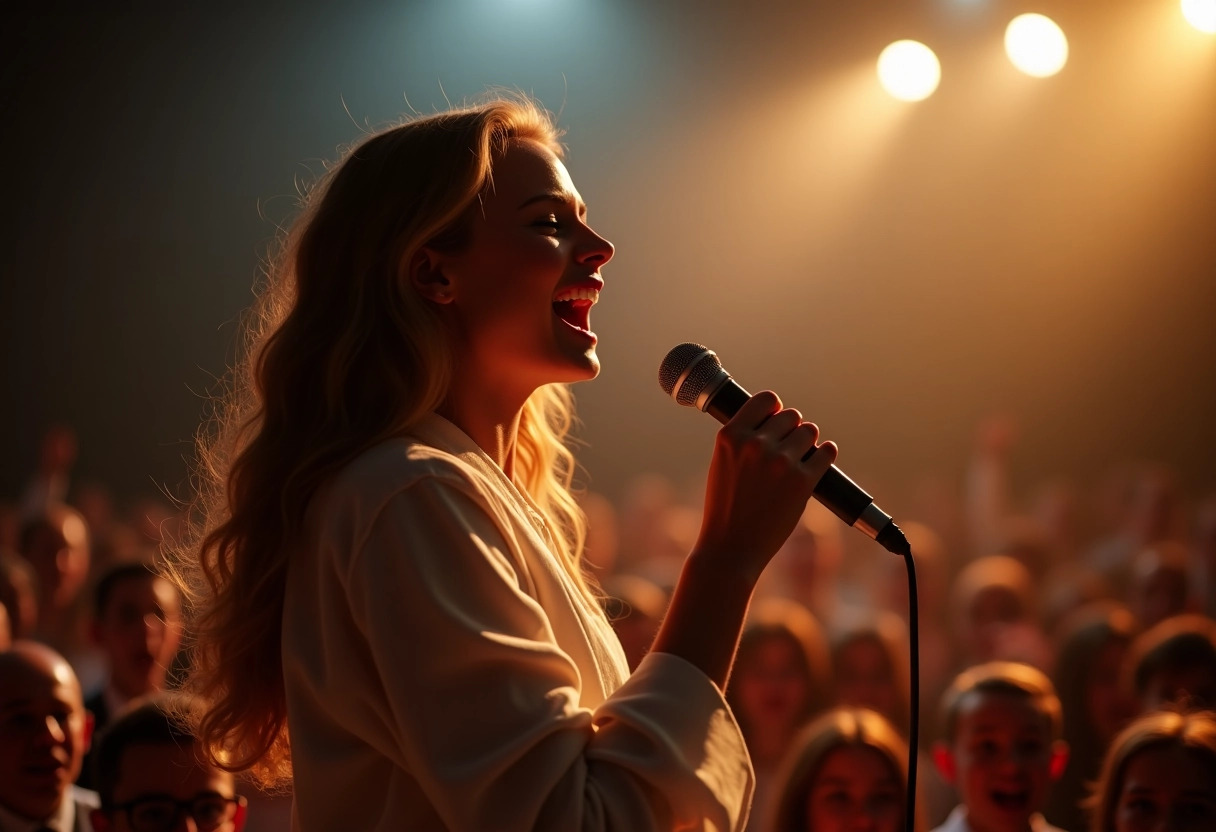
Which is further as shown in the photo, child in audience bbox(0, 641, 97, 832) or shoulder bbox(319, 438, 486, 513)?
child in audience bbox(0, 641, 97, 832)

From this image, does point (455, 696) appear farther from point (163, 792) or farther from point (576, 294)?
point (163, 792)

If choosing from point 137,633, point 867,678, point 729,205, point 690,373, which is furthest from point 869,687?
point 729,205

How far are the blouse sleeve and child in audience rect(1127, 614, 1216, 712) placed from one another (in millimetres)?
2790

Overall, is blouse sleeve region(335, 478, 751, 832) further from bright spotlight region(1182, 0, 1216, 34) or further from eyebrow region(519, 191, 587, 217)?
bright spotlight region(1182, 0, 1216, 34)

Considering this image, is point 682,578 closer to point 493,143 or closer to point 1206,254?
point 493,143

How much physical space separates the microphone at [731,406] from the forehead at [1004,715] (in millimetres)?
1640

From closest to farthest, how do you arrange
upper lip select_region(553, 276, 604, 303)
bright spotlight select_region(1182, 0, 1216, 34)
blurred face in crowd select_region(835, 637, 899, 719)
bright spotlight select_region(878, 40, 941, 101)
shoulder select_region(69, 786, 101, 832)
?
upper lip select_region(553, 276, 604, 303)
shoulder select_region(69, 786, 101, 832)
blurred face in crowd select_region(835, 637, 899, 719)
bright spotlight select_region(1182, 0, 1216, 34)
bright spotlight select_region(878, 40, 941, 101)

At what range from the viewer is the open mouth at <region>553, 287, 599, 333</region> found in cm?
148

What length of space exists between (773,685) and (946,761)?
90 centimetres

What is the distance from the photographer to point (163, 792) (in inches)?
93.5

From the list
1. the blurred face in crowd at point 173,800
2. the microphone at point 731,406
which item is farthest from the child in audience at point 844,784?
the microphone at point 731,406

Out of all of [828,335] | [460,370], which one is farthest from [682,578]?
[828,335]

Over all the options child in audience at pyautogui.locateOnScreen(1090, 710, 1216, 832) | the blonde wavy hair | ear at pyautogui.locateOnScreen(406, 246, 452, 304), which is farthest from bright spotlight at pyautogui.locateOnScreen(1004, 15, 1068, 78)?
ear at pyautogui.locateOnScreen(406, 246, 452, 304)

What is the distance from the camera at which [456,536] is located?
120 centimetres
